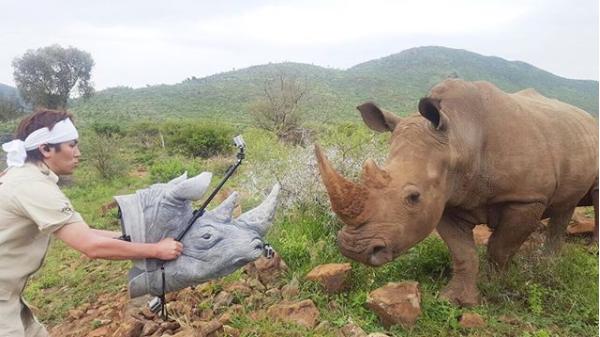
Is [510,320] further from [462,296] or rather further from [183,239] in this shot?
[183,239]

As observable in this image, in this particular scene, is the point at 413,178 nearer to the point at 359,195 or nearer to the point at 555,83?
the point at 359,195

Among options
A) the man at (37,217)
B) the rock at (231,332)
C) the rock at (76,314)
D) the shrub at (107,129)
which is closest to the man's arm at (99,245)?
the man at (37,217)

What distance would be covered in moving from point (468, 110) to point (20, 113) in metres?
39.6

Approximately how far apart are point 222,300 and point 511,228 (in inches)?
91.1

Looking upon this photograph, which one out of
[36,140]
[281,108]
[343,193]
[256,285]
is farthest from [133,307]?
[281,108]

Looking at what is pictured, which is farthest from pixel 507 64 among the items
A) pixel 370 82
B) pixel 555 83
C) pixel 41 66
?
pixel 41 66

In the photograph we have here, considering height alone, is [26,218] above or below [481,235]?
above

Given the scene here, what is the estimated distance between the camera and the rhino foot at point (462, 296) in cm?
413

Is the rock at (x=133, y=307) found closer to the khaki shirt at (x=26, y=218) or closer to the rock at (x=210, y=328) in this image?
the rock at (x=210, y=328)

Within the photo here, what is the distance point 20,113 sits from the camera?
3769 centimetres

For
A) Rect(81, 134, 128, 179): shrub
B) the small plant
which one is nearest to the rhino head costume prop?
the small plant

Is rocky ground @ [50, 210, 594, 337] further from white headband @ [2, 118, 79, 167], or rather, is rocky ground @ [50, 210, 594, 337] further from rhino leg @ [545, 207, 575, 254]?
rhino leg @ [545, 207, 575, 254]

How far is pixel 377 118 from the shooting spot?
4.53m

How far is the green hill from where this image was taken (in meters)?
39.7
